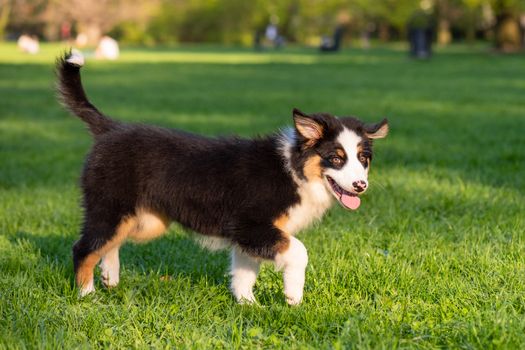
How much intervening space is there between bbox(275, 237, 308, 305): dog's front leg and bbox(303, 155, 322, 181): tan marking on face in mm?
370

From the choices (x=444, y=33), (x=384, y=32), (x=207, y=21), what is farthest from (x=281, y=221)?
(x=384, y=32)

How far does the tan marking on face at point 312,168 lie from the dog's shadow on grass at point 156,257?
1.03 meters

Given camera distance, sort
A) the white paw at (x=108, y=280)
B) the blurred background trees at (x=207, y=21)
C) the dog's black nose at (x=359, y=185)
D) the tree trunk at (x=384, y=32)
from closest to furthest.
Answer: the dog's black nose at (x=359, y=185), the white paw at (x=108, y=280), the blurred background trees at (x=207, y=21), the tree trunk at (x=384, y=32)

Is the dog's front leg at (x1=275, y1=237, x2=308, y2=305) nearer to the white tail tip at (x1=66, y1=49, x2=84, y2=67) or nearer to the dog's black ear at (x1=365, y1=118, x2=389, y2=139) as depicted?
the dog's black ear at (x1=365, y1=118, x2=389, y2=139)

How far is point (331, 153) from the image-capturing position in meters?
4.04

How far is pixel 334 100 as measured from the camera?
16.5 m

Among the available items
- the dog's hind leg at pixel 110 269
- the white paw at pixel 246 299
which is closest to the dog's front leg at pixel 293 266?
the white paw at pixel 246 299

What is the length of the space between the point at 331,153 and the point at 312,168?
0.14 m

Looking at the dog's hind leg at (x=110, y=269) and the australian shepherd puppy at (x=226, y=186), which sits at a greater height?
the australian shepherd puppy at (x=226, y=186)

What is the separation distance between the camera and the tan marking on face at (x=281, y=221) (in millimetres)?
4090

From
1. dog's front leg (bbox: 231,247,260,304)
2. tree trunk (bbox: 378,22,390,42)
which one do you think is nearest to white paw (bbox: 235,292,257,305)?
dog's front leg (bbox: 231,247,260,304)

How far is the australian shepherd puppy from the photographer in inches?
159

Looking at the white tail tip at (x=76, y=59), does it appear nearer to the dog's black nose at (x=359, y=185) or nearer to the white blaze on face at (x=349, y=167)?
the white blaze on face at (x=349, y=167)

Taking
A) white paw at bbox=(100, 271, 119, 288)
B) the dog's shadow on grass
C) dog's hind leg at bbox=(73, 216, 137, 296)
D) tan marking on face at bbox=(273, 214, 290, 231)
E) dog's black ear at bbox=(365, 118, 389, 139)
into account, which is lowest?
the dog's shadow on grass
